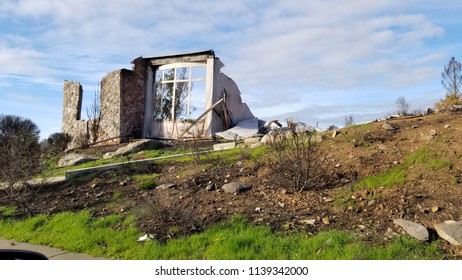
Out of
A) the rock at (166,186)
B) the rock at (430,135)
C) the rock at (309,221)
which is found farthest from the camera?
the rock at (166,186)

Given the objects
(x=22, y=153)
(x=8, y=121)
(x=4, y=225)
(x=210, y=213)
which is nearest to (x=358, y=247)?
(x=210, y=213)

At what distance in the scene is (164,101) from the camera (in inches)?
816

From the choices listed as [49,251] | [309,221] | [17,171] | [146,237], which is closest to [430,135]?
[309,221]

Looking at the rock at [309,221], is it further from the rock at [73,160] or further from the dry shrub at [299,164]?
the rock at [73,160]

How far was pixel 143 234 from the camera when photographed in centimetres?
672

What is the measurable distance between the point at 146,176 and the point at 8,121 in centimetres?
1843

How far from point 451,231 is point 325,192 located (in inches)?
87.6

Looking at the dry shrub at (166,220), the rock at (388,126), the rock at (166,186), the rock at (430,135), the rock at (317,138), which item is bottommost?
the dry shrub at (166,220)

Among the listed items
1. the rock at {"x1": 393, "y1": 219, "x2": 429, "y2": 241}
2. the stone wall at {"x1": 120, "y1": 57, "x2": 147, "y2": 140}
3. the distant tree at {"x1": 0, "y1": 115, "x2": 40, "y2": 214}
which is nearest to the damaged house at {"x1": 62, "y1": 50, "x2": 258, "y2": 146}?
the stone wall at {"x1": 120, "y1": 57, "x2": 147, "y2": 140}

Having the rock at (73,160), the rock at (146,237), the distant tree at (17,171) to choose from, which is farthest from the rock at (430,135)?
the rock at (73,160)

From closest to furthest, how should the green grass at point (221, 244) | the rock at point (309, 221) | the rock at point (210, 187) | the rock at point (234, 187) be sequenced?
the green grass at point (221, 244)
the rock at point (309, 221)
the rock at point (234, 187)
the rock at point (210, 187)

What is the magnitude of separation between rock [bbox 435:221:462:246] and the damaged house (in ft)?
44.0

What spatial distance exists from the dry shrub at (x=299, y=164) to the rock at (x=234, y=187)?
25.1 inches

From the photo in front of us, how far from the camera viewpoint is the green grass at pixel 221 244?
5117 millimetres
